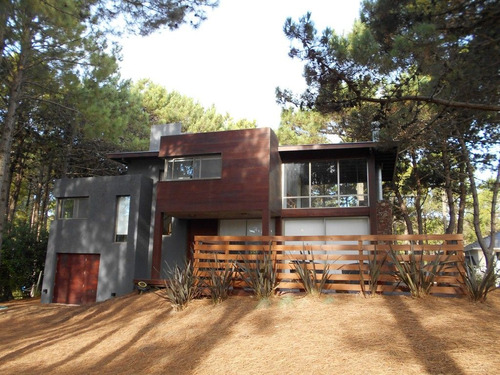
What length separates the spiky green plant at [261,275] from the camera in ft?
28.0

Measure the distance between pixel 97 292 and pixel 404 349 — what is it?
1331cm

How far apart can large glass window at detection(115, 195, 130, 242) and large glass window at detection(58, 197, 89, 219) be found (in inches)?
65.8

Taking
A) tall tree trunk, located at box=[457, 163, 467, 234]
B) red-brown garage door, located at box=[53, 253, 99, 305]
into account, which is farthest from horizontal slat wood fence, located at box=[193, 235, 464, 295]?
tall tree trunk, located at box=[457, 163, 467, 234]

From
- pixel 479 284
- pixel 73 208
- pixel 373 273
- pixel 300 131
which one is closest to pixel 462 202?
pixel 300 131

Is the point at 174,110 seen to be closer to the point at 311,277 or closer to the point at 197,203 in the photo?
the point at 197,203

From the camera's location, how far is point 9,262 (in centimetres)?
1969

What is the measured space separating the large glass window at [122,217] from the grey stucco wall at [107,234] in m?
0.19

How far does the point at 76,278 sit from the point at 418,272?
13816mm

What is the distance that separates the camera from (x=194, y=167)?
15.5 metres

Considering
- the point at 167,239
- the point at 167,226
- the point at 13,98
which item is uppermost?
the point at 13,98

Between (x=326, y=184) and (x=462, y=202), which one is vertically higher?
(x=326, y=184)

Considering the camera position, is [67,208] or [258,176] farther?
[67,208]

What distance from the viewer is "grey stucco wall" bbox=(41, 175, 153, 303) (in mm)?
15430

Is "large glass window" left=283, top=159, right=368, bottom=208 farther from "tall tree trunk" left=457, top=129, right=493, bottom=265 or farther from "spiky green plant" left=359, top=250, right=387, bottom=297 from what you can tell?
"spiky green plant" left=359, top=250, right=387, bottom=297
